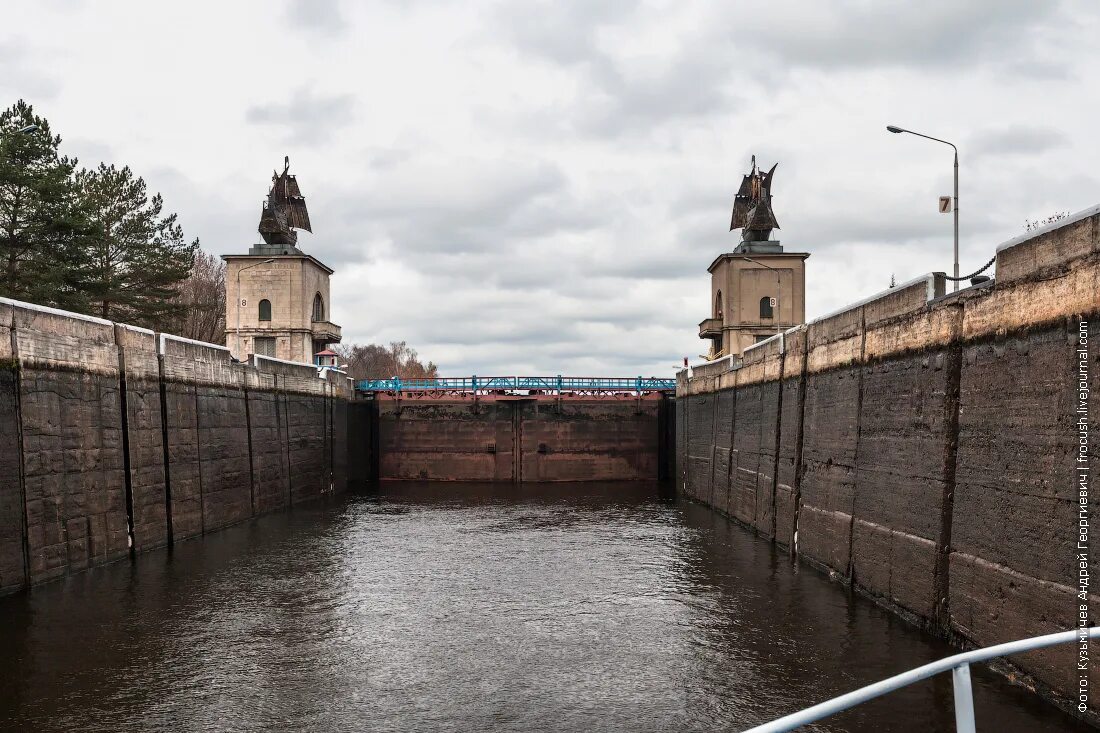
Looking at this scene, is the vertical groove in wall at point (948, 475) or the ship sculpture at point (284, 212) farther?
the ship sculpture at point (284, 212)

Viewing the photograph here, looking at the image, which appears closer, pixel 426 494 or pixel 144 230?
pixel 426 494

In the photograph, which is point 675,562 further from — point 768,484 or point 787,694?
point 787,694

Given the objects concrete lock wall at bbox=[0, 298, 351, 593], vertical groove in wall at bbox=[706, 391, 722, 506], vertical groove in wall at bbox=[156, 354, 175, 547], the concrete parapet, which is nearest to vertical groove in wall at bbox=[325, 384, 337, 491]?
concrete lock wall at bbox=[0, 298, 351, 593]

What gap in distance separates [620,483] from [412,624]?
3210cm

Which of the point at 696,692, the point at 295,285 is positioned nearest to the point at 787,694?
the point at 696,692

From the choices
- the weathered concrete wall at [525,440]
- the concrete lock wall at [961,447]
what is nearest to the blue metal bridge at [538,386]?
the weathered concrete wall at [525,440]

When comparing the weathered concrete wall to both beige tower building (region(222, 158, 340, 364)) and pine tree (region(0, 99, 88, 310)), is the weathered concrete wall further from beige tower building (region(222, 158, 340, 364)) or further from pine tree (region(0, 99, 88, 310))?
pine tree (region(0, 99, 88, 310))

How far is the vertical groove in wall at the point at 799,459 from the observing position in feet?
81.3

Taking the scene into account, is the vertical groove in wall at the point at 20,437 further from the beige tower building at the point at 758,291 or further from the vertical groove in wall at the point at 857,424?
the beige tower building at the point at 758,291

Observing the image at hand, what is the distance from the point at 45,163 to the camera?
37781 mm

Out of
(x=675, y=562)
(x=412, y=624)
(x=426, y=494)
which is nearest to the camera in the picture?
(x=412, y=624)

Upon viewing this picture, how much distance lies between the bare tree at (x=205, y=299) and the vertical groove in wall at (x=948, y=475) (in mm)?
58460

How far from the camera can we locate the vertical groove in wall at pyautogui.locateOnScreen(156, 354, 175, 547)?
1019 inches

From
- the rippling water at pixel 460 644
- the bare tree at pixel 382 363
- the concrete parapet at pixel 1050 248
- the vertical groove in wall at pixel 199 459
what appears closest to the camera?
the concrete parapet at pixel 1050 248
